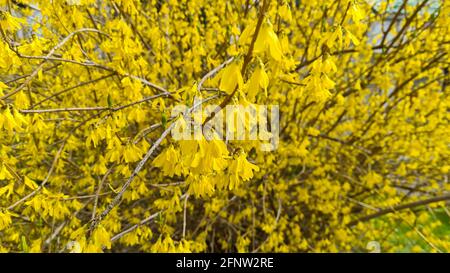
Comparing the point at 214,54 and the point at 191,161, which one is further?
the point at 214,54

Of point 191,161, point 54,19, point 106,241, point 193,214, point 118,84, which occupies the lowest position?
point 193,214

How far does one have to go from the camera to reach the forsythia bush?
1872 millimetres

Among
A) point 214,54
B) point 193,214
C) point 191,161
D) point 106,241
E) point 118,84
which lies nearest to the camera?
point 191,161

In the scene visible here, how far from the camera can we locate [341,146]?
3727mm

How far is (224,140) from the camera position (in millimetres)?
1809

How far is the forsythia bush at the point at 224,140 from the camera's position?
187cm

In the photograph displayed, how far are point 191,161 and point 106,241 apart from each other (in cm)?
48
